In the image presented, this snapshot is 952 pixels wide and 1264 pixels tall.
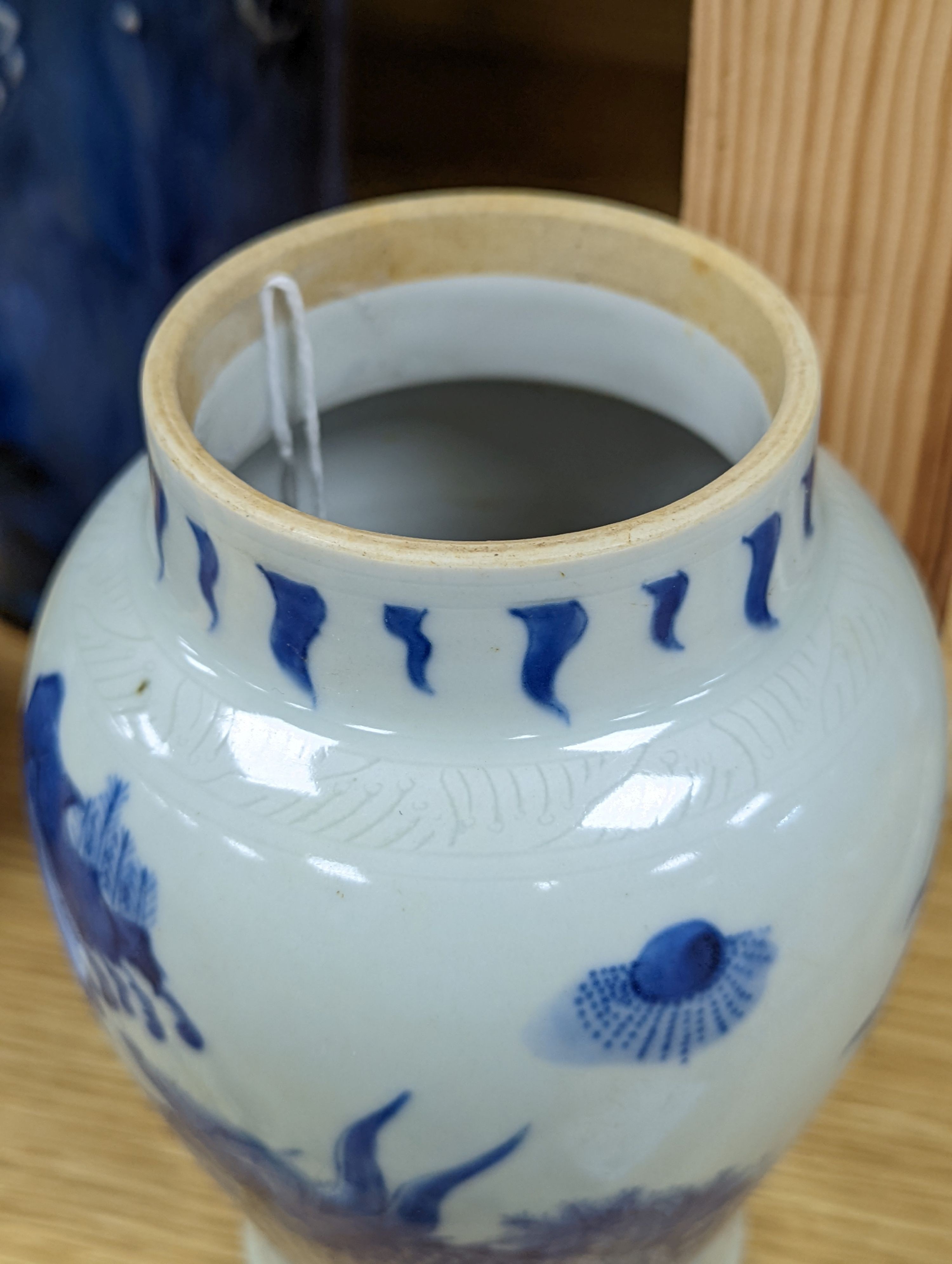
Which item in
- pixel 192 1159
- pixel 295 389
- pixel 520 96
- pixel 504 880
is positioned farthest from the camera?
pixel 520 96

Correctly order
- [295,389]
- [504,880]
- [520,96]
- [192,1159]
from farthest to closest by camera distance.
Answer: [520,96]
[192,1159]
[295,389]
[504,880]

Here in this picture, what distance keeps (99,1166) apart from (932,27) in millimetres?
534

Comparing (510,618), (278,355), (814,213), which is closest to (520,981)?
(510,618)

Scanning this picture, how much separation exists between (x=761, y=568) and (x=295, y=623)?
4.9 inches

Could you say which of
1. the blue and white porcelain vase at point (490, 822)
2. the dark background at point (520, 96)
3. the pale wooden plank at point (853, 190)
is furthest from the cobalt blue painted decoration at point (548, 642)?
the dark background at point (520, 96)

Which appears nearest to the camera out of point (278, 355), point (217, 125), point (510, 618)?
point (510, 618)

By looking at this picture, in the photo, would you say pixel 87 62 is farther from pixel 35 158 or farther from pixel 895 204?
pixel 895 204

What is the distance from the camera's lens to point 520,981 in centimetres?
37

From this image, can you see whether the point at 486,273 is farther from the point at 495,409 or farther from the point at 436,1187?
the point at 436,1187

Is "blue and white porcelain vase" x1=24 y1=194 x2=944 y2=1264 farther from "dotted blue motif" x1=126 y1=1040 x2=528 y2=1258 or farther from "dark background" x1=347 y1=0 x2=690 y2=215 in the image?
"dark background" x1=347 y1=0 x2=690 y2=215

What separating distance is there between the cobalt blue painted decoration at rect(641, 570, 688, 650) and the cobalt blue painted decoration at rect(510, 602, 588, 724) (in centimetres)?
2

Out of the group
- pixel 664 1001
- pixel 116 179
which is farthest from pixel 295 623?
pixel 116 179

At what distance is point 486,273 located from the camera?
51 cm

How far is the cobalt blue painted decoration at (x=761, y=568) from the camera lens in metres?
0.40
